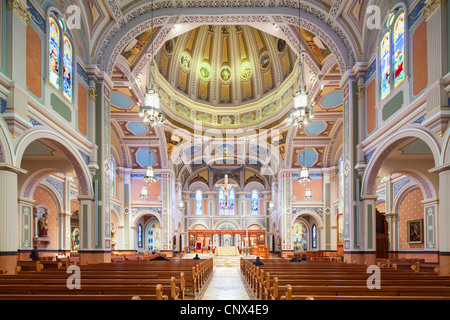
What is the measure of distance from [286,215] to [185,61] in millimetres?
13204

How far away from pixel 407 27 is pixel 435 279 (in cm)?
666

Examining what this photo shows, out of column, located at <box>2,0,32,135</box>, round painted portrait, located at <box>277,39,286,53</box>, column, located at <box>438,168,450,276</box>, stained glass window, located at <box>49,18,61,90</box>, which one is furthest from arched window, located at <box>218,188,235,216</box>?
column, located at <box>438,168,450,276</box>

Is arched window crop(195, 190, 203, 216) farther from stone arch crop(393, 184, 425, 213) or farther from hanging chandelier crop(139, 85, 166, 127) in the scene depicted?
hanging chandelier crop(139, 85, 166, 127)

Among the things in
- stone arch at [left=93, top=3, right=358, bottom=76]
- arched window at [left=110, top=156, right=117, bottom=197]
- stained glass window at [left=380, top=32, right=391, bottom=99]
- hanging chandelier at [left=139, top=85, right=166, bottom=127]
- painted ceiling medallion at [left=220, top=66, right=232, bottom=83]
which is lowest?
arched window at [left=110, top=156, right=117, bottom=197]

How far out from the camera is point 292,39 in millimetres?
16172

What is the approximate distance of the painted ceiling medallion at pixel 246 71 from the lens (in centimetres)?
2656

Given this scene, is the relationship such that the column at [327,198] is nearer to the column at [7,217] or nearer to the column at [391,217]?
the column at [391,217]

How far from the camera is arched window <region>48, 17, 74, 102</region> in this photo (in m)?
10.6

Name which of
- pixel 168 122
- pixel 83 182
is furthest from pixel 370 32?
pixel 168 122

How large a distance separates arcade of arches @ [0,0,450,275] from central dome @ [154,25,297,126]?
0.11m

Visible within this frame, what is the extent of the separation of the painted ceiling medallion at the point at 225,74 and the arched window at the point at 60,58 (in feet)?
52.8

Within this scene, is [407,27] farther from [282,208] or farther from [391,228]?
[282,208]

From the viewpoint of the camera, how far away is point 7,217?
25.9ft

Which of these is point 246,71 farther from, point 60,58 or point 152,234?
point 152,234
